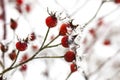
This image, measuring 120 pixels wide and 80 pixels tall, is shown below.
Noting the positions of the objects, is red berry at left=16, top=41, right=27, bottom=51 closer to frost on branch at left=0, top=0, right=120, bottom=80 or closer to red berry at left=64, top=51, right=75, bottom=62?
frost on branch at left=0, top=0, right=120, bottom=80

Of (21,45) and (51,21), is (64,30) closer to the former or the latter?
(51,21)

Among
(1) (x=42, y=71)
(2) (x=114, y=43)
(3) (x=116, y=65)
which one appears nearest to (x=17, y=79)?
(1) (x=42, y=71)

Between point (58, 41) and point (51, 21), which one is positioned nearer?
point (51, 21)

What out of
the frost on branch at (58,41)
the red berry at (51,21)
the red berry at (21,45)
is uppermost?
the red berry at (51,21)

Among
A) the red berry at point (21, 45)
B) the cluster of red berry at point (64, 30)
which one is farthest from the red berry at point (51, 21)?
the red berry at point (21, 45)

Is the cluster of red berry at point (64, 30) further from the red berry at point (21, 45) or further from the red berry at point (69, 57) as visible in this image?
the red berry at point (21, 45)

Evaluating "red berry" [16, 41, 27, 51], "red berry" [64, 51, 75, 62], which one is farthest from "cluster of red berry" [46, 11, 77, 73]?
"red berry" [16, 41, 27, 51]

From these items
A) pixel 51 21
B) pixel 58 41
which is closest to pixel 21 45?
pixel 51 21

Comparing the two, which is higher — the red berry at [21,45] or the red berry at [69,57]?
the red berry at [21,45]

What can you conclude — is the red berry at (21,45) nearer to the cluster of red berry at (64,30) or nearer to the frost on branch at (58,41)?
the frost on branch at (58,41)

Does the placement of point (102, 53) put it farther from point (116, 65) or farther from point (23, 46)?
point (23, 46)

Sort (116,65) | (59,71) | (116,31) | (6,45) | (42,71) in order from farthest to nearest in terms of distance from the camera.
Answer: (116,31)
(116,65)
(59,71)
(42,71)
(6,45)
